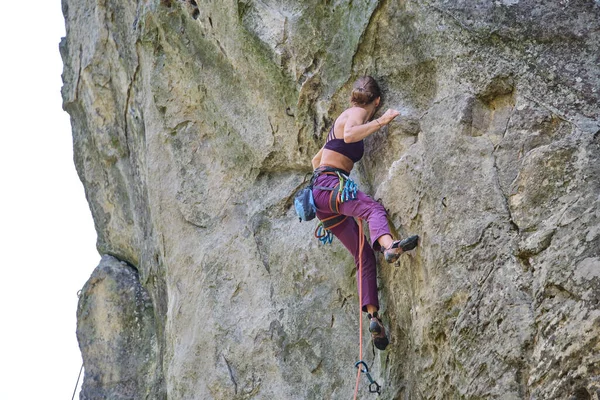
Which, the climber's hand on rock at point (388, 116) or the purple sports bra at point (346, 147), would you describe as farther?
the purple sports bra at point (346, 147)

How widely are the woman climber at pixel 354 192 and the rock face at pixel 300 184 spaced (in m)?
0.19

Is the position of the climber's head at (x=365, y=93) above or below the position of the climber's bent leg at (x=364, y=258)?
above

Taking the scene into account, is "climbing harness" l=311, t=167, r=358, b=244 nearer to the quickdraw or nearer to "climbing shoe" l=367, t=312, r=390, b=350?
"climbing shoe" l=367, t=312, r=390, b=350

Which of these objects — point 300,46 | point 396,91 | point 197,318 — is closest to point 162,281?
point 197,318

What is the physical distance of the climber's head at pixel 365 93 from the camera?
8.12 m

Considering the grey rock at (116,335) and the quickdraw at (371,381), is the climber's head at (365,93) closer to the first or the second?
the quickdraw at (371,381)

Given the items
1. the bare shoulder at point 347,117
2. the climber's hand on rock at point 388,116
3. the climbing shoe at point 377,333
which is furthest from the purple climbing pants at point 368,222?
the climber's hand on rock at point 388,116

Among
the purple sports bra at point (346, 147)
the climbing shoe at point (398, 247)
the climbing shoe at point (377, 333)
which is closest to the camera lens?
the climbing shoe at point (398, 247)

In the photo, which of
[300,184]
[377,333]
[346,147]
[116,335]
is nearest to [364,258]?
[377,333]

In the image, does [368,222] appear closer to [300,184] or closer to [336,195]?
[336,195]

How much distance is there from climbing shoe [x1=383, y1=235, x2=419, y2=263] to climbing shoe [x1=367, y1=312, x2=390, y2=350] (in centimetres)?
70

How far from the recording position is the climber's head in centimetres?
812

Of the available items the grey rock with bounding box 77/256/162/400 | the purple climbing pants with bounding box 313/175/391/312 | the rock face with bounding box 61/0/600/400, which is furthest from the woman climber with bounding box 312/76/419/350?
the grey rock with bounding box 77/256/162/400

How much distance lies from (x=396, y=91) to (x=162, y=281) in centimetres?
464
